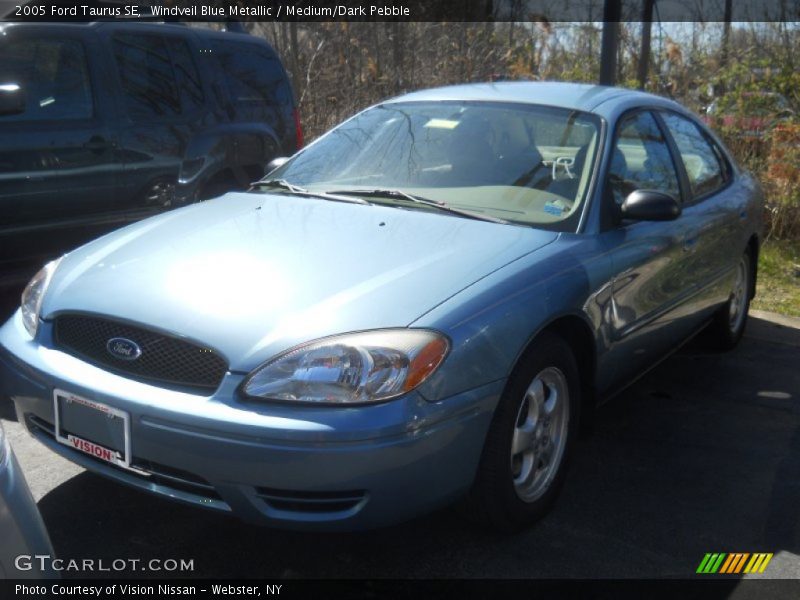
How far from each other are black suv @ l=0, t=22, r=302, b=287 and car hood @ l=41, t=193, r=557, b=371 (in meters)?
2.00

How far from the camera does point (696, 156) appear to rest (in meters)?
5.15

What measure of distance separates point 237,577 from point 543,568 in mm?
1027

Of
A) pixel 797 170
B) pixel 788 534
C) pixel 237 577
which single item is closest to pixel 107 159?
pixel 237 577

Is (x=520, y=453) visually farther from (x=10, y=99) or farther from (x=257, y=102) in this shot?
(x=257, y=102)

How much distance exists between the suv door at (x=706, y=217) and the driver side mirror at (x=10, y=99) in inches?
139

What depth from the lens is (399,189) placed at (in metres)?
4.07

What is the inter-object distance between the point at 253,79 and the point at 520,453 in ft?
14.9

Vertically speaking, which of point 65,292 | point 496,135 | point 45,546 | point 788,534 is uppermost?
point 496,135

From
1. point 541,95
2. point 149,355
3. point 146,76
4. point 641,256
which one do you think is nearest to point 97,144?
point 146,76

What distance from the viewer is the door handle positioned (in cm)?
576

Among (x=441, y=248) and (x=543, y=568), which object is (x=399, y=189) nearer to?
(x=441, y=248)

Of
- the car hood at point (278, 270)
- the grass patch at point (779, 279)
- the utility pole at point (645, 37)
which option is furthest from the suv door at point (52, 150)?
the utility pole at point (645, 37)

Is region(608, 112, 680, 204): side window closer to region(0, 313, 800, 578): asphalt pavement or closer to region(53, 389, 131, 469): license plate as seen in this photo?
region(0, 313, 800, 578): asphalt pavement

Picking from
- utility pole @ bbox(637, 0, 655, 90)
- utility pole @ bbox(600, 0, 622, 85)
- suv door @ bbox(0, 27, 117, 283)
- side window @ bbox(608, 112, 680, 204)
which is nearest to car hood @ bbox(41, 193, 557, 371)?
side window @ bbox(608, 112, 680, 204)
